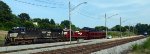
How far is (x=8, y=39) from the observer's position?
168 feet

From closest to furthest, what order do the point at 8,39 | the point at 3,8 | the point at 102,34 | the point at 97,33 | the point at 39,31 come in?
the point at 8,39 → the point at 39,31 → the point at 97,33 → the point at 102,34 → the point at 3,8

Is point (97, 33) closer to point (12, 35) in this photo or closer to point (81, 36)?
point (81, 36)

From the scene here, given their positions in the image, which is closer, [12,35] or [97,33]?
[12,35]

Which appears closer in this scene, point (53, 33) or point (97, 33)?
point (53, 33)

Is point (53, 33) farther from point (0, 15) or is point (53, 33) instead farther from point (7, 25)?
point (0, 15)

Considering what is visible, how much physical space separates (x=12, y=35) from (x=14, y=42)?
3.44 ft

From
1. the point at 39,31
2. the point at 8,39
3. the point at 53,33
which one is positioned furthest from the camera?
the point at 53,33

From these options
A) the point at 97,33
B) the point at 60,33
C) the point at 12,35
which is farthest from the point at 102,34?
the point at 12,35

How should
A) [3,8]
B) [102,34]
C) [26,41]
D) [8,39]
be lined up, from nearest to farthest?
[8,39] → [26,41] → [102,34] → [3,8]

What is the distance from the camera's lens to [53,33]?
64.5 metres

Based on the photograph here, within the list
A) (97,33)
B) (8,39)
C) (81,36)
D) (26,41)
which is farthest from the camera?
(97,33)

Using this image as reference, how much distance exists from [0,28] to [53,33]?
36.9 m

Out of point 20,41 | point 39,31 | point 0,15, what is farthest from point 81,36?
point 0,15

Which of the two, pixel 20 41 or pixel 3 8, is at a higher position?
pixel 3 8
